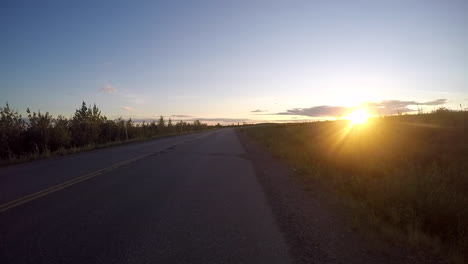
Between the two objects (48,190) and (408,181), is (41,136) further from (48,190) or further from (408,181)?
(408,181)

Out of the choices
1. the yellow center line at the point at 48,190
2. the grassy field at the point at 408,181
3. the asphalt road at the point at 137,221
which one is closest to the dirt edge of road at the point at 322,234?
the asphalt road at the point at 137,221

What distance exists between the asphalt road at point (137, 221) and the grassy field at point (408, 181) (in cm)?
212

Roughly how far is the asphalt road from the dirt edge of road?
243 mm

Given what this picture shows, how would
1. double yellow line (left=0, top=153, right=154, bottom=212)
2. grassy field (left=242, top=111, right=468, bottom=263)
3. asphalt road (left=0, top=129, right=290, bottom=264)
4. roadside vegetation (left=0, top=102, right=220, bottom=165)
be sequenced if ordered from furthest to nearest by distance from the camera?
roadside vegetation (left=0, top=102, right=220, bottom=165) → double yellow line (left=0, top=153, right=154, bottom=212) → grassy field (left=242, top=111, right=468, bottom=263) → asphalt road (left=0, top=129, right=290, bottom=264)

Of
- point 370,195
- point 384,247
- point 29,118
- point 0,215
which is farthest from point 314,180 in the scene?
point 29,118

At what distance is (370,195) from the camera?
7.12 meters

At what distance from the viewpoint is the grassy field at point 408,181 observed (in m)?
5.29

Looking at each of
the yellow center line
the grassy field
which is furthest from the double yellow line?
the grassy field

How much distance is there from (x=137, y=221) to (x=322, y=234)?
3.08 meters

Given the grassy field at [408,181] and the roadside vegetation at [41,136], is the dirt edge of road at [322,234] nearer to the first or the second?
the grassy field at [408,181]

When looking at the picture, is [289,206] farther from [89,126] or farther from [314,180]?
[89,126]

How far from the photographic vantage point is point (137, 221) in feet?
17.8

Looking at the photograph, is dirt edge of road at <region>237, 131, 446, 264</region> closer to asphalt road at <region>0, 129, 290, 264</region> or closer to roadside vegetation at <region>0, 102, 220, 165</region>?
asphalt road at <region>0, 129, 290, 264</region>

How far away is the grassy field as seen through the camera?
208 inches
